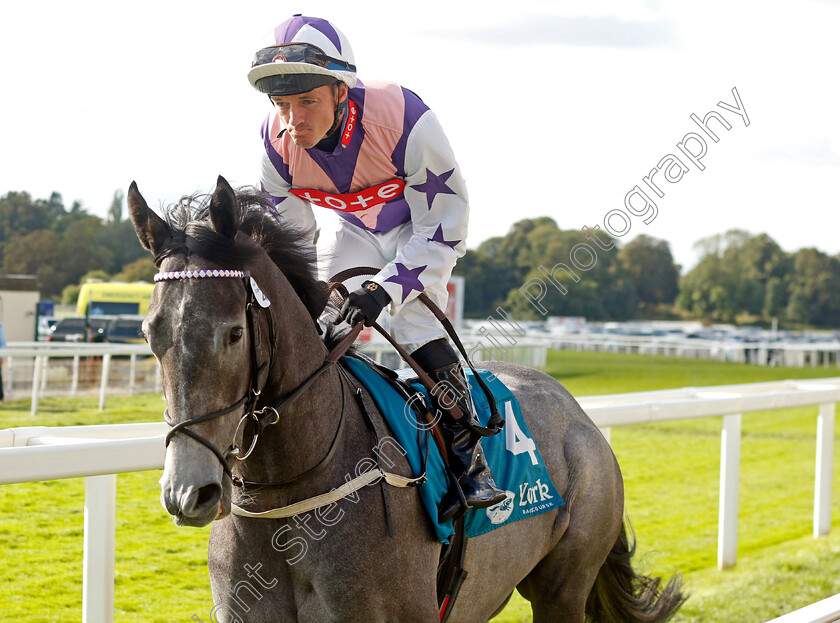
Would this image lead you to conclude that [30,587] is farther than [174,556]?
No

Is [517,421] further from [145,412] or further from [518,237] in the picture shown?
[518,237]

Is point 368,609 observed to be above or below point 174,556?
above

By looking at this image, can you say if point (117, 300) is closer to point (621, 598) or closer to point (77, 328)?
point (77, 328)

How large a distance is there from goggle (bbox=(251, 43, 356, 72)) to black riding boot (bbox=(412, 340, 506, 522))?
0.87 meters

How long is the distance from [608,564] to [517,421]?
0.93 meters

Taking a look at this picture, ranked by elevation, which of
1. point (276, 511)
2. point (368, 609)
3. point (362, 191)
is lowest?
point (368, 609)

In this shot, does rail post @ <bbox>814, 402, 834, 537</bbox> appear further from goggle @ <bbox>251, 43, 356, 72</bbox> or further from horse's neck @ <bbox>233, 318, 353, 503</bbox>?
goggle @ <bbox>251, 43, 356, 72</bbox>

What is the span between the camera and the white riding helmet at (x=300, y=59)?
79.2 inches

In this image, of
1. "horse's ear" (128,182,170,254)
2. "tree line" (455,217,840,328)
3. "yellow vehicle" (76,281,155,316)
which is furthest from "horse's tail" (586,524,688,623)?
"tree line" (455,217,840,328)

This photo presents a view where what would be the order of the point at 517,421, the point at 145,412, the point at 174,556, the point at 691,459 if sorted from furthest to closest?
the point at 691,459, the point at 145,412, the point at 174,556, the point at 517,421

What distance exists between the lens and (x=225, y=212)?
5.63ft

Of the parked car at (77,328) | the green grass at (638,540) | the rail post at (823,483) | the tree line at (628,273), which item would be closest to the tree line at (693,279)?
the tree line at (628,273)

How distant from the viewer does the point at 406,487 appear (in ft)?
6.62

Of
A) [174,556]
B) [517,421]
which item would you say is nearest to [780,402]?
[517,421]
